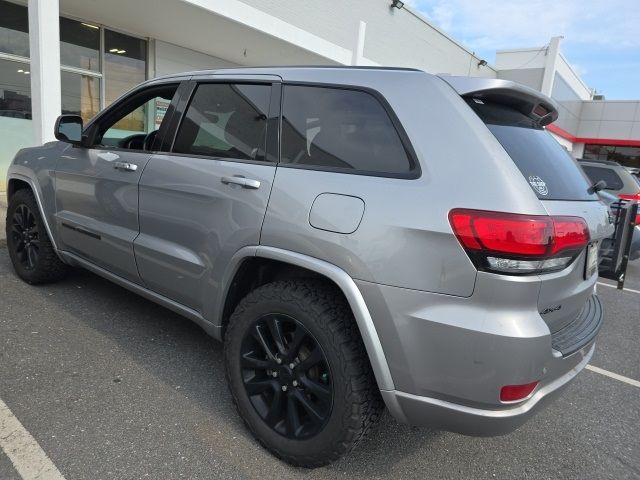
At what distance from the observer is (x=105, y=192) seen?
10.7 feet

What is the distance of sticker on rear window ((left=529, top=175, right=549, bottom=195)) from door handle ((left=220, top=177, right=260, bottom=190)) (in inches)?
48.9

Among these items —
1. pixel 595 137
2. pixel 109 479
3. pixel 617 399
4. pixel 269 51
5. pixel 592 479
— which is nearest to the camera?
pixel 109 479

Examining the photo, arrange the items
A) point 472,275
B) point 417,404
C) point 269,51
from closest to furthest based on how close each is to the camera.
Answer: point 472,275
point 417,404
point 269,51

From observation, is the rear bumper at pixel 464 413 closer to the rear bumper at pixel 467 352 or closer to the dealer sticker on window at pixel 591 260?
the rear bumper at pixel 467 352

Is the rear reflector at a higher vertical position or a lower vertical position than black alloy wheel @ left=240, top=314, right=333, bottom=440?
higher

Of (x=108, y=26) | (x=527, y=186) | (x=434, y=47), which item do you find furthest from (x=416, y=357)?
(x=434, y=47)

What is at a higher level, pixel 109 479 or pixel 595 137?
pixel 595 137

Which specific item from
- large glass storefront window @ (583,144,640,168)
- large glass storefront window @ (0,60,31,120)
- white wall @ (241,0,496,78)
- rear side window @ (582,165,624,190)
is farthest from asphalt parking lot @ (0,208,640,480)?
large glass storefront window @ (583,144,640,168)

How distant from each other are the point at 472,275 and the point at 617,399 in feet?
7.78

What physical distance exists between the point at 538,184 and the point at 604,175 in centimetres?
751

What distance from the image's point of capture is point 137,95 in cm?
335

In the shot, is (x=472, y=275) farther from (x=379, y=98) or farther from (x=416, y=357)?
(x=379, y=98)

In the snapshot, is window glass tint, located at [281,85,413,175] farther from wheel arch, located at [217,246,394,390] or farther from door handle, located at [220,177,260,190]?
wheel arch, located at [217,246,394,390]

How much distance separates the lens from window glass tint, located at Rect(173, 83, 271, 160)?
8.32ft
